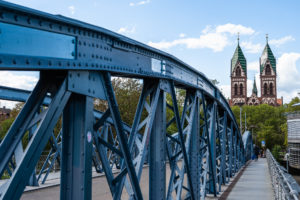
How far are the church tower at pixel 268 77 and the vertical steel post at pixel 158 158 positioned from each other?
12264cm

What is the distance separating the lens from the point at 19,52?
2756 millimetres

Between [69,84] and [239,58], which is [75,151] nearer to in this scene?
[69,84]

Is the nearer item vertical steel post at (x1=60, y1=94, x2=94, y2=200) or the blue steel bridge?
the blue steel bridge

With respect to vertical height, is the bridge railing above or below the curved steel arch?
below

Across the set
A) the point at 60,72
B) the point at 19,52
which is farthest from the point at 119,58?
the point at 19,52

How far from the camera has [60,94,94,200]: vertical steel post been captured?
11.6ft

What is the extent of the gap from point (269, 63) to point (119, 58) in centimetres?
13296

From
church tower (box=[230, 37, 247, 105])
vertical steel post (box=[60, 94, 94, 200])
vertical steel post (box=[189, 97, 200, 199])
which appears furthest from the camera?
church tower (box=[230, 37, 247, 105])

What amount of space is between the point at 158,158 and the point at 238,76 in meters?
126

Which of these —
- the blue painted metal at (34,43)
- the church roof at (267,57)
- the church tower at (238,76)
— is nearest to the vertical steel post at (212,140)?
the blue painted metal at (34,43)

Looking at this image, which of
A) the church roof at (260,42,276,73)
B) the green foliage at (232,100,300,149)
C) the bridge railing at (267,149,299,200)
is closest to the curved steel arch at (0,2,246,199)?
the bridge railing at (267,149,299,200)

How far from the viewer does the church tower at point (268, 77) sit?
124 meters

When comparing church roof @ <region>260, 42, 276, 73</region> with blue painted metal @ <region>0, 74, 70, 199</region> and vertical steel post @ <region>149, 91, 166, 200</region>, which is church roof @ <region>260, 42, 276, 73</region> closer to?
vertical steel post @ <region>149, 91, 166, 200</region>

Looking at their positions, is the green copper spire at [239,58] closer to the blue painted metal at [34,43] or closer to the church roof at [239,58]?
the church roof at [239,58]
